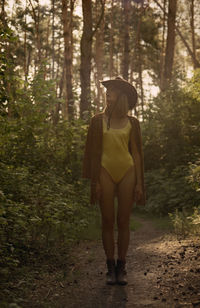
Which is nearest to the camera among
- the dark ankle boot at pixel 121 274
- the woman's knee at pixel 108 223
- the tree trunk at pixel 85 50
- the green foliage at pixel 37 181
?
the dark ankle boot at pixel 121 274

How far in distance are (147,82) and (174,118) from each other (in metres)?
32.3

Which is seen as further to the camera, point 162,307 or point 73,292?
point 73,292

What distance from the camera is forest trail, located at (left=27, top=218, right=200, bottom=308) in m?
4.14

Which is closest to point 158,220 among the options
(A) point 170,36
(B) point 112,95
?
(B) point 112,95

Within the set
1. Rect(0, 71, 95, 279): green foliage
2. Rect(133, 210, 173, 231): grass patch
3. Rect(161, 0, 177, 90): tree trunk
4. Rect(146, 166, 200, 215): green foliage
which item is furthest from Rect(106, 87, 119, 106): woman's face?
Rect(161, 0, 177, 90): tree trunk

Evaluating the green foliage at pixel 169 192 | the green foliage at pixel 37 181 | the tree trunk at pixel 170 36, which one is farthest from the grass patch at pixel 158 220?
the tree trunk at pixel 170 36

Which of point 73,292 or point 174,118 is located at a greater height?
point 174,118

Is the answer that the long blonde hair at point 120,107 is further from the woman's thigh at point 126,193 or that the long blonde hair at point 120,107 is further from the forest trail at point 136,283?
the forest trail at point 136,283

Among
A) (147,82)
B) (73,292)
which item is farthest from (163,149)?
(147,82)

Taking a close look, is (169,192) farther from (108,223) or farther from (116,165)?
(116,165)

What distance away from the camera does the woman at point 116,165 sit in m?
4.81

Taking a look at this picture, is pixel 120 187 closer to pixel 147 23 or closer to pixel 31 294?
pixel 31 294

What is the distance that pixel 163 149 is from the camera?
14562mm

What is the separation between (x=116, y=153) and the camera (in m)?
4.83
